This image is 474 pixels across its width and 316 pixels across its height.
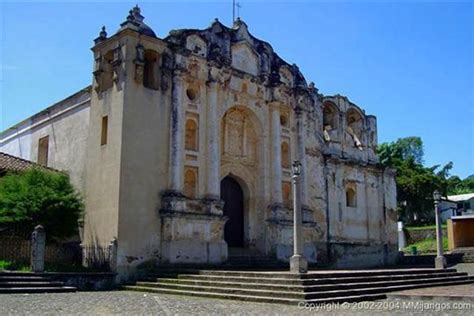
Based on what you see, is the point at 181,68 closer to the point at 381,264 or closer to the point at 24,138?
the point at 24,138

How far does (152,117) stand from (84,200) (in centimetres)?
424

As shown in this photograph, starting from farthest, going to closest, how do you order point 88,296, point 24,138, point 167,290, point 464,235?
point 464,235, point 24,138, point 167,290, point 88,296

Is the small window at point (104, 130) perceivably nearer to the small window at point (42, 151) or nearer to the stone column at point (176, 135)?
the stone column at point (176, 135)

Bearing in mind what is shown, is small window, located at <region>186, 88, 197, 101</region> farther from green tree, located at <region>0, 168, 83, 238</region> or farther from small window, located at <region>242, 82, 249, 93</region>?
green tree, located at <region>0, 168, 83, 238</region>

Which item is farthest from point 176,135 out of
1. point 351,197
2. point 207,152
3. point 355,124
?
point 355,124

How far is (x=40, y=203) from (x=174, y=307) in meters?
8.74

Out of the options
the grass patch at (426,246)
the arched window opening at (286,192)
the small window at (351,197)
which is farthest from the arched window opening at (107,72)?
the grass patch at (426,246)

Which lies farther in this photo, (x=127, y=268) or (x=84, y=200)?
(x=84, y=200)

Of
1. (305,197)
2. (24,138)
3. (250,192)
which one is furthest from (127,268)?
(24,138)

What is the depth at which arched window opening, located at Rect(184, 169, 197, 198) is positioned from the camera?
2214 centimetres

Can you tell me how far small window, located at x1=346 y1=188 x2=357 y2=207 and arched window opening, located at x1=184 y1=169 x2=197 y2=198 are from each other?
10916mm

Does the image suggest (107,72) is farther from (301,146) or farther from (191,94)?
(301,146)

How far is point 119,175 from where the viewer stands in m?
19.5

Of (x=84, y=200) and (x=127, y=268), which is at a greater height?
(x=84, y=200)
